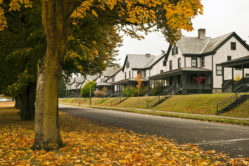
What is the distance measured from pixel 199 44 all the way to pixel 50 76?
40.4m

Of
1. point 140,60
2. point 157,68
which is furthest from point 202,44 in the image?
point 140,60

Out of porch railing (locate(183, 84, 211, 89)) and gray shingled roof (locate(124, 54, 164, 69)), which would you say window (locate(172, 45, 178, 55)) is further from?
gray shingled roof (locate(124, 54, 164, 69))

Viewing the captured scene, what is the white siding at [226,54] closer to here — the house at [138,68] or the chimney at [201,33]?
the chimney at [201,33]

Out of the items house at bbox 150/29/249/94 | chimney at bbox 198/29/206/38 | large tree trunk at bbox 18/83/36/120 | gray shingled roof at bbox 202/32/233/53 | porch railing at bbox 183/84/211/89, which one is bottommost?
large tree trunk at bbox 18/83/36/120

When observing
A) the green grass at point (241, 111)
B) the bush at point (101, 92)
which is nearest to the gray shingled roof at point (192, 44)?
the green grass at point (241, 111)

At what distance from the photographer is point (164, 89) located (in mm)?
44000

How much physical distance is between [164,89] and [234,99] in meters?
21.2

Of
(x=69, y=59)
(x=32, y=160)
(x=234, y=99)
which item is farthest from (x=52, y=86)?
(x=234, y=99)

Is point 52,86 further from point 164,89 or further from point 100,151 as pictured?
point 164,89

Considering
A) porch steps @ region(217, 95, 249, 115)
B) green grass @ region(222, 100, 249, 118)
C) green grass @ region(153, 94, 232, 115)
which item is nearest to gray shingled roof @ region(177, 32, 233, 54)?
green grass @ region(153, 94, 232, 115)

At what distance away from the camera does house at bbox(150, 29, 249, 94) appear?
39.0 metres

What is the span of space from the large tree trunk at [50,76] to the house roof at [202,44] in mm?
35546

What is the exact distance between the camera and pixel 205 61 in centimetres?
4100

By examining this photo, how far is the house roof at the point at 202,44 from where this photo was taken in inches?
1564
